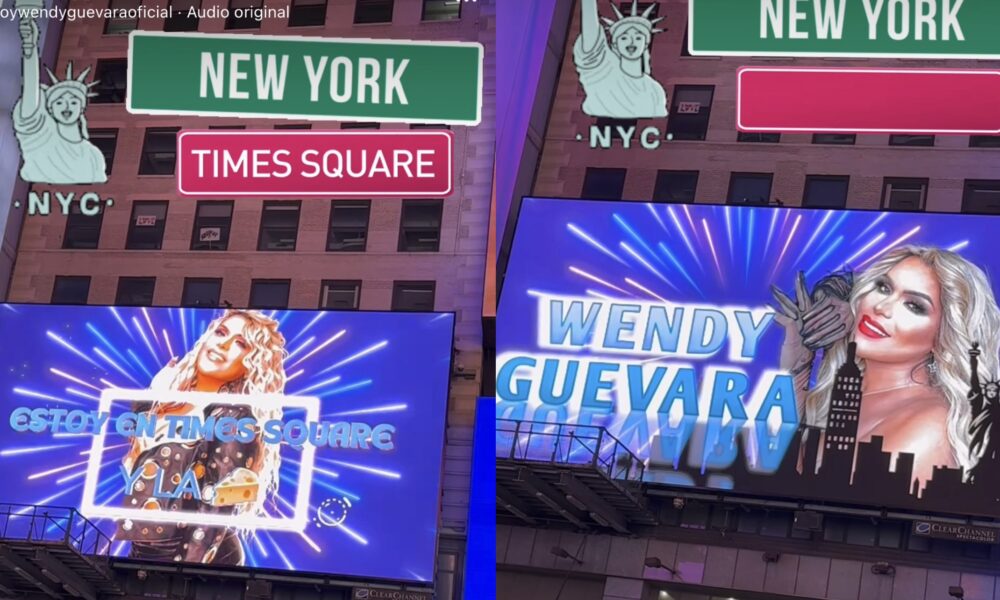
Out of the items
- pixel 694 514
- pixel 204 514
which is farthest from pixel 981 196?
pixel 204 514

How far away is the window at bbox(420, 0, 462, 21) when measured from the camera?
2069 cm

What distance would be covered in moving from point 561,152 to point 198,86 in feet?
42.3

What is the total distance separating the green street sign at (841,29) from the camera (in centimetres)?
553

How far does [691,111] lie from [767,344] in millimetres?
3330

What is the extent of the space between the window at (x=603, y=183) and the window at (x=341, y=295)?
3.95m

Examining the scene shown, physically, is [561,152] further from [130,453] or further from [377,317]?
Answer: [130,453]

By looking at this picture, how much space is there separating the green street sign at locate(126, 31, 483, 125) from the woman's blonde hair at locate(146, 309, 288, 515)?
13718 mm

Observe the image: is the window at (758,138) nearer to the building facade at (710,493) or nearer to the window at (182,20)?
the building facade at (710,493)

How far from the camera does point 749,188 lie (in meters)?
18.2

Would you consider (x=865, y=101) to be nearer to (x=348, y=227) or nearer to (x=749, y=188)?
(x=749, y=188)

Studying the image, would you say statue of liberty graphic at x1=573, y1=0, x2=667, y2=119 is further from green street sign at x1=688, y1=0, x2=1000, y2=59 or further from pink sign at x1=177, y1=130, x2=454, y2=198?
pink sign at x1=177, y1=130, x2=454, y2=198

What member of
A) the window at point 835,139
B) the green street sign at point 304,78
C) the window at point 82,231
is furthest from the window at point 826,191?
the green street sign at point 304,78

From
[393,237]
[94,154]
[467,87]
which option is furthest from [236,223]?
[467,87]

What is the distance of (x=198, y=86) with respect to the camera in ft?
19.0
